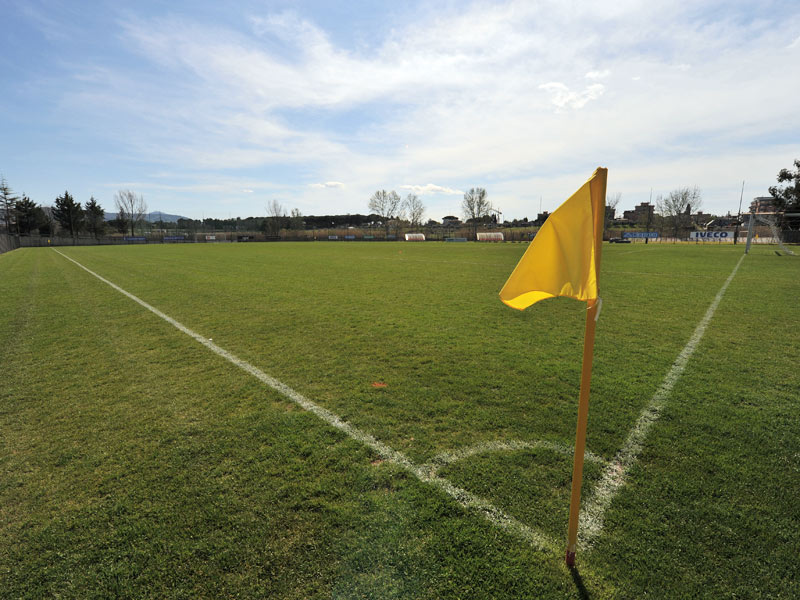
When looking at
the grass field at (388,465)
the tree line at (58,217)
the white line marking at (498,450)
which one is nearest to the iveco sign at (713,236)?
the grass field at (388,465)

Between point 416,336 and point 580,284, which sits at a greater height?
point 580,284

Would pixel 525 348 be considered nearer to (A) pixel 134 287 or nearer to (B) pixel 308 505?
(B) pixel 308 505

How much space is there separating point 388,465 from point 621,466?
170 centimetres

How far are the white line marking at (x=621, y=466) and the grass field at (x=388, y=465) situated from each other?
0.05m

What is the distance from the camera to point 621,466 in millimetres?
2811

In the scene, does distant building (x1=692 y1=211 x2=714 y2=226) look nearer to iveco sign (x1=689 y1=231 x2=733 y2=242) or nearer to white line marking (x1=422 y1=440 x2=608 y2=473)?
iveco sign (x1=689 y1=231 x2=733 y2=242)

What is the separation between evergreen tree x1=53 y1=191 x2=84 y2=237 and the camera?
70438 millimetres

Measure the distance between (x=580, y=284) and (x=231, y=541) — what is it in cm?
235

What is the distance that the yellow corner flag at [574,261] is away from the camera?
1804 mm

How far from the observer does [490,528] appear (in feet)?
7.36

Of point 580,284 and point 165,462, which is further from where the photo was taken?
point 165,462

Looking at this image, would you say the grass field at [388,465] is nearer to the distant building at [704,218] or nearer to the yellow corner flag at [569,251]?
the yellow corner flag at [569,251]

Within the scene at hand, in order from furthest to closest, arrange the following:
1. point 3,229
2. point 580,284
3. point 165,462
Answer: point 3,229, point 165,462, point 580,284

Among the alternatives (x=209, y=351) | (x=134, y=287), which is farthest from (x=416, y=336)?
(x=134, y=287)
